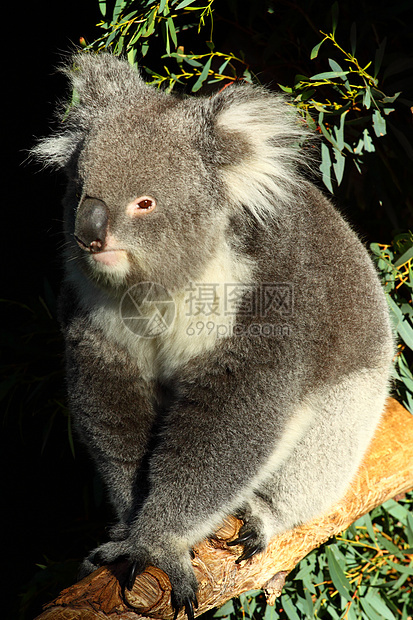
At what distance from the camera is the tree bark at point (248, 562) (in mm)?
1615

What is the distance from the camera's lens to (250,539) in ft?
6.50

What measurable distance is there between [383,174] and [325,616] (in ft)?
Answer: 6.98

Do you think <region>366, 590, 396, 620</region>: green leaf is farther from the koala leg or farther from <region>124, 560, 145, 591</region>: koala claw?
<region>124, 560, 145, 591</region>: koala claw

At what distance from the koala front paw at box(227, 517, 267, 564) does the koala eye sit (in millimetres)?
1098

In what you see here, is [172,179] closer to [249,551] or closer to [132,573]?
[132,573]

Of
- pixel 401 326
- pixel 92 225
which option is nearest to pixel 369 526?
pixel 401 326

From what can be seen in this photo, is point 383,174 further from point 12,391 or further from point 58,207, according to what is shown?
point 12,391

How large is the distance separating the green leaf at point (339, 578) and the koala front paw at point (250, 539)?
2.58ft

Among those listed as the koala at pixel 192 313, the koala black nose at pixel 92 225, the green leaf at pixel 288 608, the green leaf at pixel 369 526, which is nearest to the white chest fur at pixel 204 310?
the koala at pixel 192 313

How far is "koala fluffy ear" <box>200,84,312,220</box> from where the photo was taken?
1746mm

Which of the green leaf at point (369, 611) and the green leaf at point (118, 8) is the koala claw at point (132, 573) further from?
the green leaf at point (118, 8)

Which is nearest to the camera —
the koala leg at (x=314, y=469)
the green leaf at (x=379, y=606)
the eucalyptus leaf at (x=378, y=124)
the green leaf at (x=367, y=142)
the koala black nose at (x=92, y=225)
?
the koala black nose at (x=92, y=225)

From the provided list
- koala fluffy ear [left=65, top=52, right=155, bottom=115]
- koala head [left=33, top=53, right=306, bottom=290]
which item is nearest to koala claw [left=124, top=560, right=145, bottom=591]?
koala head [left=33, top=53, right=306, bottom=290]

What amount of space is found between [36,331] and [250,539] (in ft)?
5.50
